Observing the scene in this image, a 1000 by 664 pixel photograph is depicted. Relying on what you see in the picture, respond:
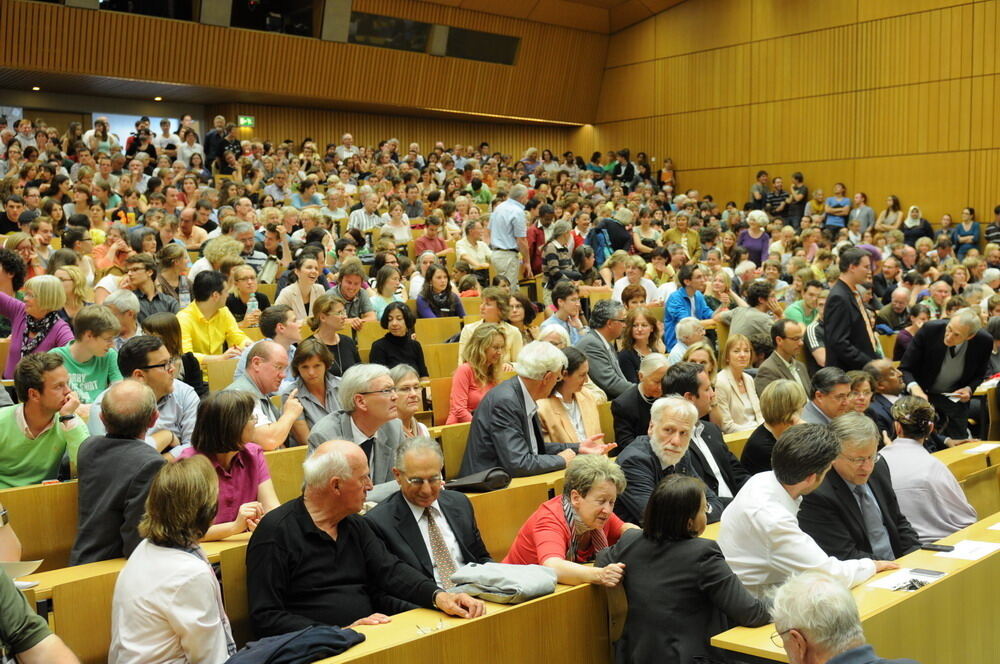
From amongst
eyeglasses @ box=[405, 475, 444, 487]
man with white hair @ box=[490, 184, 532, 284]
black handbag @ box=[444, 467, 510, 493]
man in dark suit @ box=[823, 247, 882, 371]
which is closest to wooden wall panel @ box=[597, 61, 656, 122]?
man with white hair @ box=[490, 184, 532, 284]

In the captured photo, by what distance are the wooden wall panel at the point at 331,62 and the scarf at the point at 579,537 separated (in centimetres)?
1172

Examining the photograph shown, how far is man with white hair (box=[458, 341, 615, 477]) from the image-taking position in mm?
4008

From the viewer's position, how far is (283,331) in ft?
16.4

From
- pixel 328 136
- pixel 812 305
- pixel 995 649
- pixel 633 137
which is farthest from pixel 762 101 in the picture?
pixel 995 649

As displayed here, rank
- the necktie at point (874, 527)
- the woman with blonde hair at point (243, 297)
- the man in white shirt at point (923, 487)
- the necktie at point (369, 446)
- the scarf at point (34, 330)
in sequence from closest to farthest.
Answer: the necktie at point (874, 527) < the necktie at point (369, 446) < the man in white shirt at point (923, 487) < the scarf at point (34, 330) < the woman with blonde hair at point (243, 297)

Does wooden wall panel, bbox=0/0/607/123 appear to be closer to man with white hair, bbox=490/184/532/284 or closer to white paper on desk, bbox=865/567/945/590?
man with white hair, bbox=490/184/532/284

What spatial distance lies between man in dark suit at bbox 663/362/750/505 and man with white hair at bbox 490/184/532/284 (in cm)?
490

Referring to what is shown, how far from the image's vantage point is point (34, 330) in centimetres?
484

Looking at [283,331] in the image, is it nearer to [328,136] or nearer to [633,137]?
[328,136]

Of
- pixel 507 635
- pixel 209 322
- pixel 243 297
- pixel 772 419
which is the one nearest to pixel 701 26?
pixel 243 297

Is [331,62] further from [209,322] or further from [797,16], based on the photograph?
[209,322]

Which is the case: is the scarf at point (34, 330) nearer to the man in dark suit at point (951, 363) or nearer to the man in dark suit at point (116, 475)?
the man in dark suit at point (116, 475)

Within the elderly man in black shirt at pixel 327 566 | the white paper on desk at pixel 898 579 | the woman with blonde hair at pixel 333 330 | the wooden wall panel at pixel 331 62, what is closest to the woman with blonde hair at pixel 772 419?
the white paper on desk at pixel 898 579

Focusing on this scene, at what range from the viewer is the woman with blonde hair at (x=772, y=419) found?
4.12m
